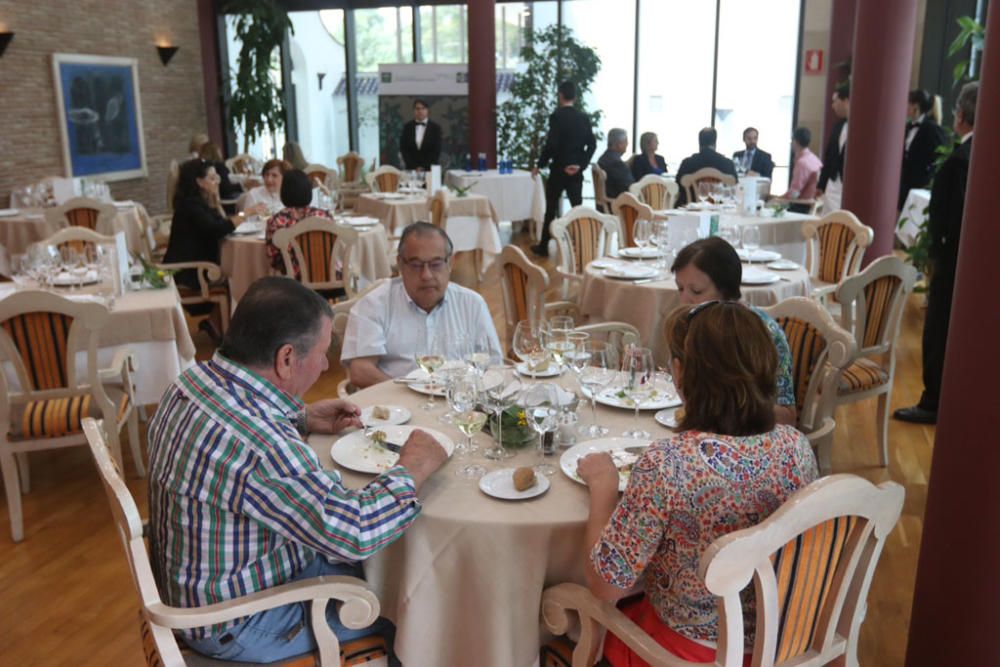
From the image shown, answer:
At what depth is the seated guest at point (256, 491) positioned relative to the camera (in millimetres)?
1818

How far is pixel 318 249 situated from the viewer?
5859 mm

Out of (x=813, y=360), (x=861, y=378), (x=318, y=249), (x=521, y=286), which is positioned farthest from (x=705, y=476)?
(x=318, y=249)

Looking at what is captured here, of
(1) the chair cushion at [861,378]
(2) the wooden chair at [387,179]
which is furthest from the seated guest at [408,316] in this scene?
(2) the wooden chair at [387,179]

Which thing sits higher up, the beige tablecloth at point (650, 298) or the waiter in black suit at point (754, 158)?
the waiter in black suit at point (754, 158)

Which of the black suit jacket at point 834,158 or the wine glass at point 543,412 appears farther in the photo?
the black suit jacket at point 834,158

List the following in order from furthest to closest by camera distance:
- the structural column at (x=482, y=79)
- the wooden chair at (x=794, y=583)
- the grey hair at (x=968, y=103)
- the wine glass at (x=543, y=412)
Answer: the structural column at (x=482, y=79) → the grey hair at (x=968, y=103) → the wine glass at (x=543, y=412) → the wooden chair at (x=794, y=583)

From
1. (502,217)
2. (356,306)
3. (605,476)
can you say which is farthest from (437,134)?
(605,476)

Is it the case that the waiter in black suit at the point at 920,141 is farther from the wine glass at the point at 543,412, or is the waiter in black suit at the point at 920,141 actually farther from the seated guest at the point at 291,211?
the wine glass at the point at 543,412

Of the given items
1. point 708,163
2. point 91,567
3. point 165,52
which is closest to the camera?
point 91,567

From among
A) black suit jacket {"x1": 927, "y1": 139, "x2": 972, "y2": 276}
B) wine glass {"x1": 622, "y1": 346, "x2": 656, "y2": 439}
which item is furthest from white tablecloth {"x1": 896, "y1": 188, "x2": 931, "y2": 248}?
wine glass {"x1": 622, "y1": 346, "x2": 656, "y2": 439}

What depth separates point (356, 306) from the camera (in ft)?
11.1

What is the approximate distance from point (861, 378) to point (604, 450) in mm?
2320

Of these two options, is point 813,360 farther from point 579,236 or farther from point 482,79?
point 482,79

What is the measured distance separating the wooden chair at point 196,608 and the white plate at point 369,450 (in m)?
0.32
